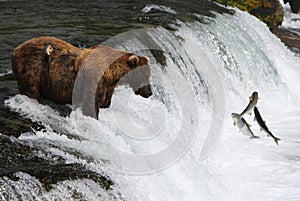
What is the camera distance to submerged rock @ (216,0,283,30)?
42.0 feet

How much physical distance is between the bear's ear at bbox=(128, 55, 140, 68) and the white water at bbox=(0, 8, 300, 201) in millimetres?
317

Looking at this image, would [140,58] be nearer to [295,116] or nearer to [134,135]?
[134,135]

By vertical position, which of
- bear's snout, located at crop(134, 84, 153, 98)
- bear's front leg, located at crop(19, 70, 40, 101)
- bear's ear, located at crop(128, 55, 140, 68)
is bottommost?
bear's snout, located at crop(134, 84, 153, 98)

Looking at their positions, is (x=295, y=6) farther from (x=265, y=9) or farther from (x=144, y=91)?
(x=144, y=91)

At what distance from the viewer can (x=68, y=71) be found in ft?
15.5

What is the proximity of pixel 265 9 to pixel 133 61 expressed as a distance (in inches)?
352

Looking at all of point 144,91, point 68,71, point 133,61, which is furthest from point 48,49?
point 144,91

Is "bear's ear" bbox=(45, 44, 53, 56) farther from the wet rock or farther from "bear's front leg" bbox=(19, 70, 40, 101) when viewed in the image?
the wet rock

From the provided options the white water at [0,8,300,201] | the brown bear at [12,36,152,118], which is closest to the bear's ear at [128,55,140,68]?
the brown bear at [12,36,152,118]

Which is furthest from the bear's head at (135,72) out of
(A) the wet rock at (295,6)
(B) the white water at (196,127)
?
(A) the wet rock at (295,6)

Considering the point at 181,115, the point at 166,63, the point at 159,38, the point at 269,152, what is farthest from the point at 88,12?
the point at 269,152

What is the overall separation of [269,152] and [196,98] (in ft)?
3.90

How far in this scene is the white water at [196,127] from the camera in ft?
13.7

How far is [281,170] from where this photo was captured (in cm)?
592
